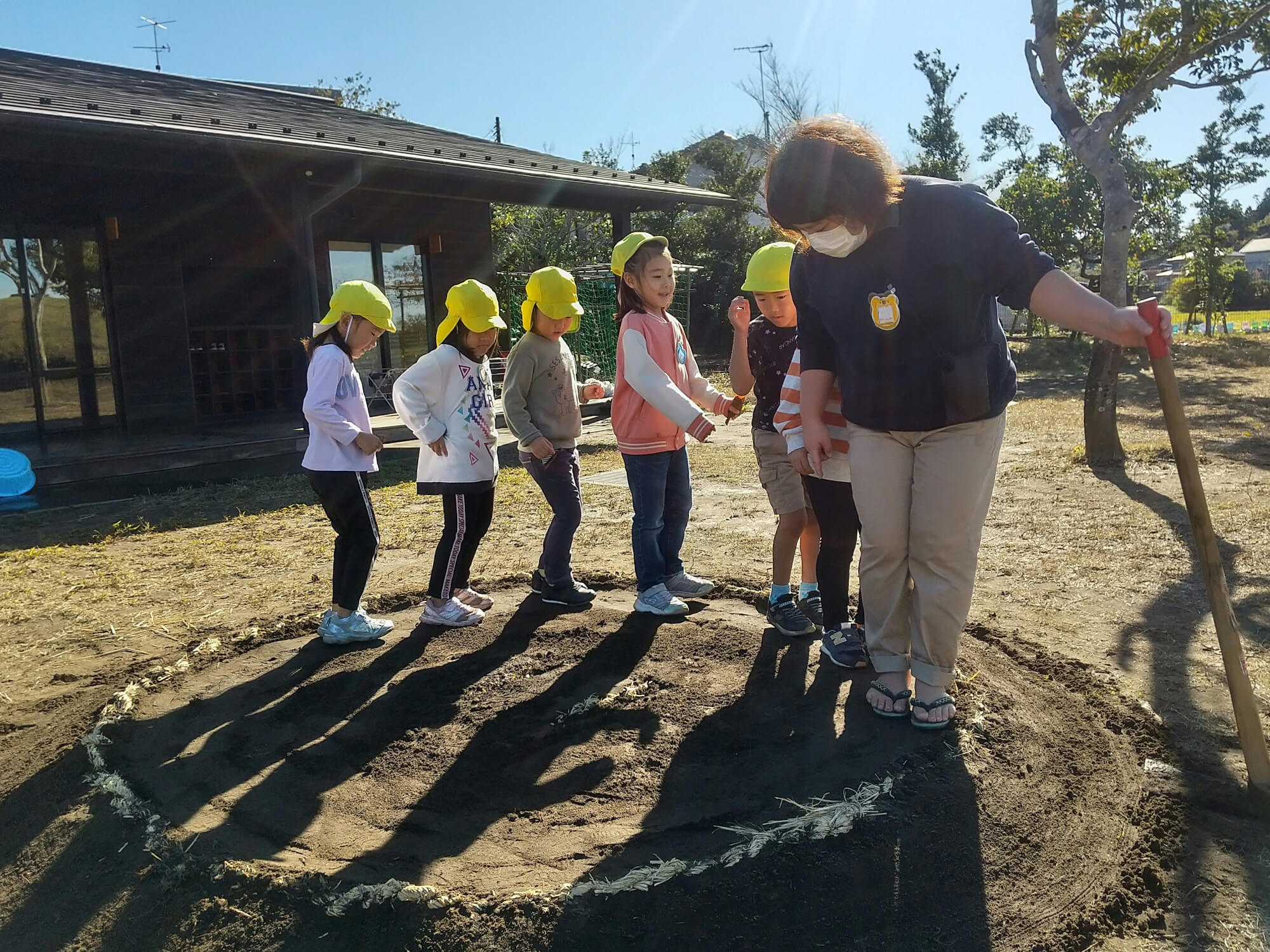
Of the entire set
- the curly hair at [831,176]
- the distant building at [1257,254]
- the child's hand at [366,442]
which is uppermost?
the distant building at [1257,254]

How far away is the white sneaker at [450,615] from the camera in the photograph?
4207 millimetres

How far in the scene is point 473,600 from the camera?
446 centimetres

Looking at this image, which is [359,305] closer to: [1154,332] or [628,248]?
[628,248]

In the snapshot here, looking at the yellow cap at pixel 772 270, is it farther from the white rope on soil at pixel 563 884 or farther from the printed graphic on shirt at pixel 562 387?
the white rope on soil at pixel 563 884

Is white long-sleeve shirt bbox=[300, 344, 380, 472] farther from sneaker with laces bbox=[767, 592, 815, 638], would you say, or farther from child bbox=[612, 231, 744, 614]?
sneaker with laces bbox=[767, 592, 815, 638]

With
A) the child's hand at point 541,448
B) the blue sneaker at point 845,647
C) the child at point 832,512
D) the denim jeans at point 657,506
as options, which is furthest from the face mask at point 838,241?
the child's hand at point 541,448

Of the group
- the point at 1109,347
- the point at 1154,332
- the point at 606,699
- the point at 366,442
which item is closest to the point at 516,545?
the point at 366,442

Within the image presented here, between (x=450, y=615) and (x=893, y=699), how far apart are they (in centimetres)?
203

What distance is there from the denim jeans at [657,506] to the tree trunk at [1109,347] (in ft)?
14.9

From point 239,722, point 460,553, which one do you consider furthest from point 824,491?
point 239,722

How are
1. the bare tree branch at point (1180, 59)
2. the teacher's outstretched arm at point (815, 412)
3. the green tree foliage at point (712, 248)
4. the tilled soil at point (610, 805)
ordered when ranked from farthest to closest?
the green tree foliage at point (712, 248) → the bare tree branch at point (1180, 59) → the teacher's outstretched arm at point (815, 412) → the tilled soil at point (610, 805)

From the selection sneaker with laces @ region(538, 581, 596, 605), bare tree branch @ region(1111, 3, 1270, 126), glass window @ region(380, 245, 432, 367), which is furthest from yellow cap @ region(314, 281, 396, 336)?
glass window @ region(380, 245, 432, 367)

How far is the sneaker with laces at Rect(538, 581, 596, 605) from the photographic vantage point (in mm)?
4418

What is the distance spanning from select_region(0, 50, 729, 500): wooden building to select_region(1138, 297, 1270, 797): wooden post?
8.38 metres
